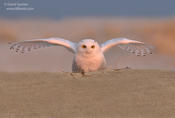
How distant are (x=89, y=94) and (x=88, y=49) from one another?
1.42 m

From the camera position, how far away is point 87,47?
754 centimetres

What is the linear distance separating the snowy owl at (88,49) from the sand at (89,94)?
704mm

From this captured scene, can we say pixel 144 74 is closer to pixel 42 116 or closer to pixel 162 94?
pixel 162 94

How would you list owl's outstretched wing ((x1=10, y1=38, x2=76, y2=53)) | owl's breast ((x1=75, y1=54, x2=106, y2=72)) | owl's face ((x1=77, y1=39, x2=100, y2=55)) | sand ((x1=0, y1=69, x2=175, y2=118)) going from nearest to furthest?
sand ((x1=0, y1=69, x2=175, y2=118))
owl's face ((x1=77, y1=39, x2=100, y2=55))
owl's breast ((x1=75, y1=54, x2=106, y2=72))
owl's outstretched wing ((x1=10, y1=38, x2=76, y2=53))

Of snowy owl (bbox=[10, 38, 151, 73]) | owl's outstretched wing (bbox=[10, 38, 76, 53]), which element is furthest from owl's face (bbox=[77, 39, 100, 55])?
owl's outstretched wing (bbox=[10, 38, 76, 53])

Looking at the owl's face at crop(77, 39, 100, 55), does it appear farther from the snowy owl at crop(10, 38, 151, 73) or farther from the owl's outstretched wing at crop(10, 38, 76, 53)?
the owl's outstretched wing at crop(10, 38, 76, 53)

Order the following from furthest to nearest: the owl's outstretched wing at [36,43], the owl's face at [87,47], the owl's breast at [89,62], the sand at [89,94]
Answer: the owl's outstretched wing at [36,43] < the owl's breast at [89,62] < the owl's face at [87,47] < the sand at [89,94]

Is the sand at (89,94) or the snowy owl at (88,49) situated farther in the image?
the snowy owl at (88,49)

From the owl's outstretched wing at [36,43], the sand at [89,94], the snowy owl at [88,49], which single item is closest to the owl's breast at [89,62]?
the snowy owl at [88,49]

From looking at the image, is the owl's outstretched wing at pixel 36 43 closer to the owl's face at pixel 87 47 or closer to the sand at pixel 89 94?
the owl's face at pixel 87 47

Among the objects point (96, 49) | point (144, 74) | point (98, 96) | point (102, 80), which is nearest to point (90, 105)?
point (98, 96)

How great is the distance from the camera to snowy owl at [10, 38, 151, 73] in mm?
7617

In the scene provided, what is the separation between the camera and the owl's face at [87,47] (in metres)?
7.53

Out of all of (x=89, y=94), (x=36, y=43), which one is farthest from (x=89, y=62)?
(x=89, y=94)
